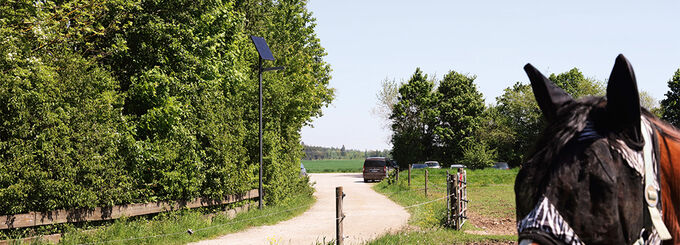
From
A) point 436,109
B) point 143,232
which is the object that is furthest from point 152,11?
point 436,109

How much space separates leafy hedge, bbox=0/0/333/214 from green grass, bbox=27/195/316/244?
0.59 m

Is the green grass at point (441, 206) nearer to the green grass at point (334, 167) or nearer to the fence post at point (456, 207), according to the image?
the fence post at point (456, 207)

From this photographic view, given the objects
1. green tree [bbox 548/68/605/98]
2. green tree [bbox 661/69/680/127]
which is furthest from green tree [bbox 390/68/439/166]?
green tree [bbox 661/69/680/127]

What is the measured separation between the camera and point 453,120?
5703cm

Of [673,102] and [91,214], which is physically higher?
[673,102]

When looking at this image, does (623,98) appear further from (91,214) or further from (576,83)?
(576,83)

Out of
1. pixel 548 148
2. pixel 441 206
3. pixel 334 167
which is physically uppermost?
pixel 548 148

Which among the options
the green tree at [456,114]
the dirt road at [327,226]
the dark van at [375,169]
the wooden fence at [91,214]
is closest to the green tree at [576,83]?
the green tree at [456,114]

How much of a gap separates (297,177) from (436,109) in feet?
127

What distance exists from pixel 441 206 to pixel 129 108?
418 inches

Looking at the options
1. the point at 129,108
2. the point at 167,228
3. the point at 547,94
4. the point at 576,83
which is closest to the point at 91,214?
the point at 167,228

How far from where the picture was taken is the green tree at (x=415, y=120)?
56.8 meters

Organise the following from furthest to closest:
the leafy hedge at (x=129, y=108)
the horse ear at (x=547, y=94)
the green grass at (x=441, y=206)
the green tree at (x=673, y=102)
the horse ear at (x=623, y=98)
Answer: the green tree at (x=673, y=102)
the green grass at (x=441, y=206)
the leafy hedge at (x=129, y=108)
the horse ear at (x=547, y=94)
the horse ear at (x=623, y=98)

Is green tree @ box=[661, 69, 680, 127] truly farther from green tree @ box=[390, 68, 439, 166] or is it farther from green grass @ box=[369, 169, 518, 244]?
green grass @ box=[369, 169, 518, 244]
